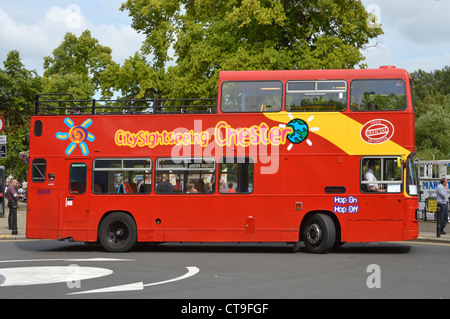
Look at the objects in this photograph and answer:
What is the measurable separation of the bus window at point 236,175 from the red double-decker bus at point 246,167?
0.10 feet

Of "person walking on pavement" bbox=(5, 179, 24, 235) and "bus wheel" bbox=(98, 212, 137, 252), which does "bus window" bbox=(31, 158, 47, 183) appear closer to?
"bus wheel" bbox=(98, 212, 137, 252)

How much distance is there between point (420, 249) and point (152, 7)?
2839 centimetres

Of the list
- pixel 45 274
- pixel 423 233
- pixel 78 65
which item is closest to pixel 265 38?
pixel 423 233

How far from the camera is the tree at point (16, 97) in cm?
4366

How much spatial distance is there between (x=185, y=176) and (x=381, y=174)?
4.91 m

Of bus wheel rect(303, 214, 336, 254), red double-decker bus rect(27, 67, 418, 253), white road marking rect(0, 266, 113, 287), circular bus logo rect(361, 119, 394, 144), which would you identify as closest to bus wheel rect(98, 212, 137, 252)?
red double-decker bus rect(27, 67, 418, 253)

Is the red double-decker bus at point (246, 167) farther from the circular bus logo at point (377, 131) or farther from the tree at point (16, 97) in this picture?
the tree at point (16, 97)

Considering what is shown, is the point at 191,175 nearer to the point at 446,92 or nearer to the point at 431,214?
the point at 431,214

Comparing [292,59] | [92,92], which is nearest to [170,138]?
[292,59]

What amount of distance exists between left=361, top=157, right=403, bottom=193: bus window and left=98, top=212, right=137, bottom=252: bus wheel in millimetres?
5954

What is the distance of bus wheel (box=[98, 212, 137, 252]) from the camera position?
1738 cm

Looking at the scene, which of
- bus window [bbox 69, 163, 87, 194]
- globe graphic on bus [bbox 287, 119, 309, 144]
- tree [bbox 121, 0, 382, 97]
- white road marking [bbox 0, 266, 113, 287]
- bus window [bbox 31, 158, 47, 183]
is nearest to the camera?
white road marking [bbox 0, 266, 113, 287]

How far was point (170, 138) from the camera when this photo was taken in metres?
17.4
